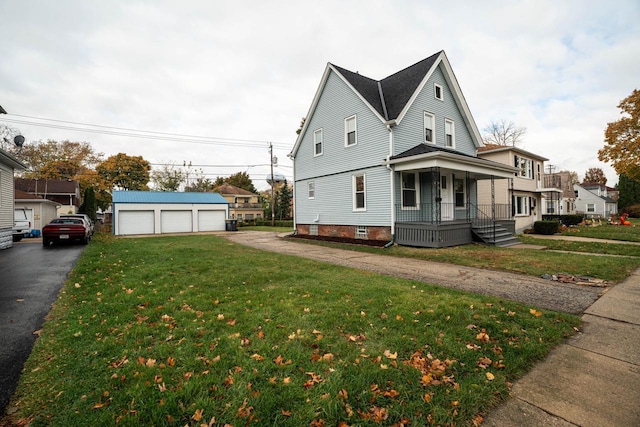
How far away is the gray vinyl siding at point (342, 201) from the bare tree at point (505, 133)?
106 feet

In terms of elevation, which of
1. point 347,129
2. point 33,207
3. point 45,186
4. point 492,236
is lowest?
point 492,236

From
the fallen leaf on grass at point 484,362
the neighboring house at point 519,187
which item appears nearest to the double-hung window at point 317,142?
the neighboring house at point 519,187

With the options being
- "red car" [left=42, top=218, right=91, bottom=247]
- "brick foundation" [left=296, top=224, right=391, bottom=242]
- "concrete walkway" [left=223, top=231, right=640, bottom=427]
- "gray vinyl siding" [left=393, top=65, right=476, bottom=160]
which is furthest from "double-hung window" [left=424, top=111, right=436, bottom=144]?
"red car" [left=42, top=218, right=91, bottom=247]

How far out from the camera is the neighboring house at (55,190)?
34562 millimetres

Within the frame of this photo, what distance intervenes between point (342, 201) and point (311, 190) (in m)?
3.16

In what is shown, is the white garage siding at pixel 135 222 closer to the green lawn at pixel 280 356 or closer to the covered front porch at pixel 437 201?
the green lawn at pixel 280 356

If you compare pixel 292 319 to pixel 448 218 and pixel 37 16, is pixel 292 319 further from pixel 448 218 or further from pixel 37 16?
pixel 37 16

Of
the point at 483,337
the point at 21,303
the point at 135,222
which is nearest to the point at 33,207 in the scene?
the point at 135,222

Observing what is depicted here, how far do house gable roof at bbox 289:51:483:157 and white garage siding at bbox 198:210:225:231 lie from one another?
1670cm

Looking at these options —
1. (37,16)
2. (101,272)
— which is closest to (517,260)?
(101,272)

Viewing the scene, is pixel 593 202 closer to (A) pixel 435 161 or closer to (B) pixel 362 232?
(A) pixel 435 161

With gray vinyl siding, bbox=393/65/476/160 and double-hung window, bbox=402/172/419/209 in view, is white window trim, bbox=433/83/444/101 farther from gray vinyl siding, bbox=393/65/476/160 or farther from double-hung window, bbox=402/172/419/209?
double-hung window, bbox=402/172/419/209

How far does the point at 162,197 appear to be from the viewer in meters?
26.5

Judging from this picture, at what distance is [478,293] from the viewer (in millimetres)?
5414
